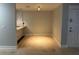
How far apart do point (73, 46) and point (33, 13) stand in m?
1.67

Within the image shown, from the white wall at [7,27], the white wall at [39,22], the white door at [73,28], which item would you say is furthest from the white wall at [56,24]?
the white wall at [7,27]

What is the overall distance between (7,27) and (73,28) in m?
1.80

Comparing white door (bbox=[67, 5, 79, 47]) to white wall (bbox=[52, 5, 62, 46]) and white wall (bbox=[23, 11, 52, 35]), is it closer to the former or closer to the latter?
white wall (bbox=[52, 5, 62, 46])

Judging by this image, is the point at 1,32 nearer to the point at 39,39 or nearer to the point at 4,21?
the point at 4,21

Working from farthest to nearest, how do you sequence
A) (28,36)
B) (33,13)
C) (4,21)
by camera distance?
(33,13) < (28,36) < (4,21)

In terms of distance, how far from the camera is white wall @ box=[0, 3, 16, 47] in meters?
3.17

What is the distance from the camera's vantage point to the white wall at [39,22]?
13.4 feet

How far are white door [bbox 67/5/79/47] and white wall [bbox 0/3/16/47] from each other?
151 centimetres

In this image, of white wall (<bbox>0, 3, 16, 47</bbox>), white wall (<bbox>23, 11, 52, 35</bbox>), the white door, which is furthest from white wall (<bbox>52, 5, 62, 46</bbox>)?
white wall (<bbox>0, 3, 16, 47</bbox>)

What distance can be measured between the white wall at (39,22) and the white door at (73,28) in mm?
751

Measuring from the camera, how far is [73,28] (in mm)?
3555

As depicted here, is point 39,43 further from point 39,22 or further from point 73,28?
point 73,28

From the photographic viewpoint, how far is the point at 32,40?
4078 mm

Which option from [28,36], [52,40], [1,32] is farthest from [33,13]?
[1,32]
